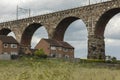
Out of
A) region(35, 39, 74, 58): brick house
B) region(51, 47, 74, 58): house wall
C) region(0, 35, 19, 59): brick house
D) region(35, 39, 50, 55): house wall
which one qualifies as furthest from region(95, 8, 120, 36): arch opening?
region(0, 35, 19, 59): brick house

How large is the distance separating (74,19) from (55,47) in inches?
446

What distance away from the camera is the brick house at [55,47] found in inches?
3565

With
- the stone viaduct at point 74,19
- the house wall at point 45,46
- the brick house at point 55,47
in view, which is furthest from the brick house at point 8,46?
the stone viaduct at point 74,19

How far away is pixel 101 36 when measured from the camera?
7669cm

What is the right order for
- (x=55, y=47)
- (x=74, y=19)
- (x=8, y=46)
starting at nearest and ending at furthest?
1. (x=74, y=19)
2. (x=8, y=46)
3. (x=55, y=47)

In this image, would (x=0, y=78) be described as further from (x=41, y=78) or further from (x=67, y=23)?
(x=67, y=23)

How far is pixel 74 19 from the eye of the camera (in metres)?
85.9

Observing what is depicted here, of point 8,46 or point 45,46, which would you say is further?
point 45,46

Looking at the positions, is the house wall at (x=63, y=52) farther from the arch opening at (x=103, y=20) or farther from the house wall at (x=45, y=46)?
the arch opening at (x=103, y=20)

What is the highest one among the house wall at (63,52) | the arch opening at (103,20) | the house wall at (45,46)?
the arch opening at (103,20)

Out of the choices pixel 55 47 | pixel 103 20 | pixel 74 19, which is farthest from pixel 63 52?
pixel 103 20

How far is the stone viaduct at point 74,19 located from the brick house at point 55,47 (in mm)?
2110

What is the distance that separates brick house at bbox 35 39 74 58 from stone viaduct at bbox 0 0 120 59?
6.92 feet

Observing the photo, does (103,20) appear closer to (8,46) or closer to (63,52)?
(63,52)
